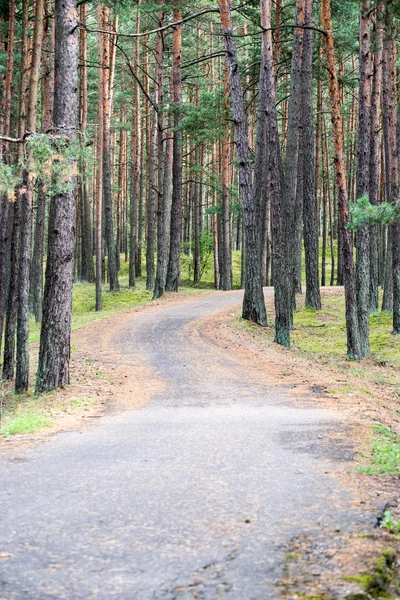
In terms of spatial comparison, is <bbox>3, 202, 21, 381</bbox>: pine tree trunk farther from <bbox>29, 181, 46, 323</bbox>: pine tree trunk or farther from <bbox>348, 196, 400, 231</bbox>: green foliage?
<bbox>29, 181, 46, 323</bbox>: pine tree trunk

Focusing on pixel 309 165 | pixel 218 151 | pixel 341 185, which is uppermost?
pixel 218 151

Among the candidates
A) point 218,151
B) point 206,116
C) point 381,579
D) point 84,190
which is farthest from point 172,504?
point 218,151

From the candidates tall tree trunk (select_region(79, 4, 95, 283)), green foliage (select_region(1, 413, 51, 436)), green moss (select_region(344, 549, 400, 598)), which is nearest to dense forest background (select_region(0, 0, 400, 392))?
tall tree trunk (select_region(79, 4, 95, 283))

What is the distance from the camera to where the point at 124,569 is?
412 cm

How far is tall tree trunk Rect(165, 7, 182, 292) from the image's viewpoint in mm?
28156

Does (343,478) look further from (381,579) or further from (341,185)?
(341,185)

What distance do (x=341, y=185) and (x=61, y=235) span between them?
25.8 feet

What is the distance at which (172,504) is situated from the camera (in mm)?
5414

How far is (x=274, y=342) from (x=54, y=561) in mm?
15030

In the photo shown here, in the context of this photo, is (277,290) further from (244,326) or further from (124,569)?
(124,569)

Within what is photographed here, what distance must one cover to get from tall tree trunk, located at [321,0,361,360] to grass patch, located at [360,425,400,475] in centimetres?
843

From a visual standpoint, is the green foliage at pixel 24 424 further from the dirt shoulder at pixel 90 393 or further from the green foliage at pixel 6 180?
the green foliage at pixel 6 180

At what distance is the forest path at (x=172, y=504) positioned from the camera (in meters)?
4.00

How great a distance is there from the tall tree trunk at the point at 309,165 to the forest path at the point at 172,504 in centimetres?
1563
